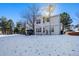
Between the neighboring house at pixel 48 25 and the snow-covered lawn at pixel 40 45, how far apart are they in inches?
3.1

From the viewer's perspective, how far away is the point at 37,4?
5.87 m

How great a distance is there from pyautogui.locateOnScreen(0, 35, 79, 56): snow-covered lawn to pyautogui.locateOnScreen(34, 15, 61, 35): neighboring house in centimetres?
8

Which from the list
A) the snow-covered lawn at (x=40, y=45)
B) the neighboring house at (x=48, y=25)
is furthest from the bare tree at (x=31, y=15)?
the snow-covered lawn at (x=40, y=45)

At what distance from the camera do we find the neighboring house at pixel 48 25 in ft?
19.4

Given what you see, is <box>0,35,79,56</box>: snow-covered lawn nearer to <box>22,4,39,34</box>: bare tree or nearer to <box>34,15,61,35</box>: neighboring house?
<box>34,15,61,35</box>: neighboring house

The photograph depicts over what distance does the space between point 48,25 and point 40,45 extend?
0.35 meters

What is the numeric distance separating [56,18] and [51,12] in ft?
0.47

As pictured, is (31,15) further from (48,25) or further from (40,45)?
(40,45)

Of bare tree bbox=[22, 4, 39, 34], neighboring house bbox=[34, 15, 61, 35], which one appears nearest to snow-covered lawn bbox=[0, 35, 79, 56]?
neighboring house bbox=[34, 15, 61, 35]

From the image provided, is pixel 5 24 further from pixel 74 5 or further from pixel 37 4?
pixel 74 5

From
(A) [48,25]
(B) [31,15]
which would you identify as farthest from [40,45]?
(B) [31,15]

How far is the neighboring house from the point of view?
5914mm

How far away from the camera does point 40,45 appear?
5887mm

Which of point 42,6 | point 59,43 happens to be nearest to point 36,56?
point 59,43
